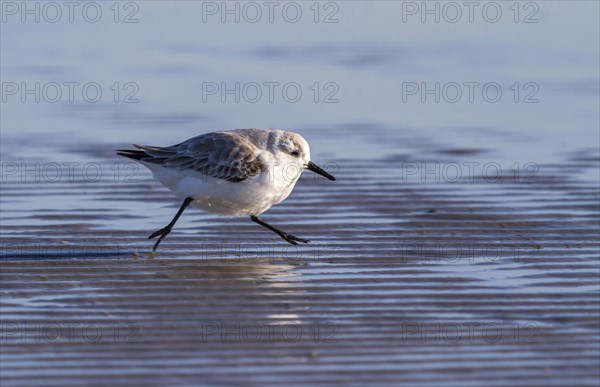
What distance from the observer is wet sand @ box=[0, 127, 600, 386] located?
23.4ft

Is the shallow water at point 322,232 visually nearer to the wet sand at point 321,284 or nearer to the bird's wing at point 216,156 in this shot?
the wet sand at point 321,284

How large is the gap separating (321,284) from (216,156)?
1.63 m

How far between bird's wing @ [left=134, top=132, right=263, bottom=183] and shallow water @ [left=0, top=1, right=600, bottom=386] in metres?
0.65

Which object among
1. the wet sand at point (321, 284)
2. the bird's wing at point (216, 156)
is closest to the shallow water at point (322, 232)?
the wet sand at point (321, 284)

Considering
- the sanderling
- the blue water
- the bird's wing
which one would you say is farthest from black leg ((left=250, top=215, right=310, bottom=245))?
the blue water

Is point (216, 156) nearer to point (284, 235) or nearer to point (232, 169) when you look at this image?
point (232, 169)

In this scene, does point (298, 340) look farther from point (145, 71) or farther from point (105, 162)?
point (145, 71)

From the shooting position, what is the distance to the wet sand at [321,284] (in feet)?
23.4

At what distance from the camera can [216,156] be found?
32.9ft

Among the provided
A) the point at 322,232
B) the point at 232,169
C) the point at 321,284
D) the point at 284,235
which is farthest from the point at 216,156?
the point at 321,284

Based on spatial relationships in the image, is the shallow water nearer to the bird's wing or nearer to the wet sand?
the wet sand

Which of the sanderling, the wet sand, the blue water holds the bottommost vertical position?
the wet sand

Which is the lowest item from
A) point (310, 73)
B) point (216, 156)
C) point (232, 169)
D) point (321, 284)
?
point (321, 284)

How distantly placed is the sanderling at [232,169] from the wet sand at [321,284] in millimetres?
375
